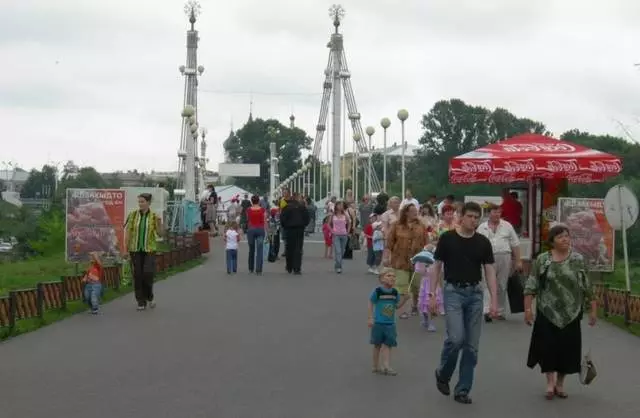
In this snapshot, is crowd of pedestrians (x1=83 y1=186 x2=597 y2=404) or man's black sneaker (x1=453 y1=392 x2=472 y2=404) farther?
crowd of pedestrians (x1=83 y1=186 x2=597 y2=404)

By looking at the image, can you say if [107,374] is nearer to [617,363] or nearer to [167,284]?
[617,363]

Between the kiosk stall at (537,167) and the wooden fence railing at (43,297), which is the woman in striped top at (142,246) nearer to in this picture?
the wooden fence railing at (43,297)

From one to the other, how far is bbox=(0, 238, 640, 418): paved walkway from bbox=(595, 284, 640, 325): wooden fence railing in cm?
41

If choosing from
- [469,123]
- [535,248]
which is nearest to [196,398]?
[535,248]

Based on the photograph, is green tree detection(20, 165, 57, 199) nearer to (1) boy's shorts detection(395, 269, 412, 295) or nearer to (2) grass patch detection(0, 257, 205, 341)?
(2) grass patch detection(0, 257, 205, 341)

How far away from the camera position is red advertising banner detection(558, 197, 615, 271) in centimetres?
2053

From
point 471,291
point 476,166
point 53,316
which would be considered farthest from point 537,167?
point 471,291

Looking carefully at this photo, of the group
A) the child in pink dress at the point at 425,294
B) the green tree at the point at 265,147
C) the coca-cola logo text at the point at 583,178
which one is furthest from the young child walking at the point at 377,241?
the green tree at the point at 265,147

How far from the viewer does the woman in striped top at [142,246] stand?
54.3ft

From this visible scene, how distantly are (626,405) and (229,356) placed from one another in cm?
434

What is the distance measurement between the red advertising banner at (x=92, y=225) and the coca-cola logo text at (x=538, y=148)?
8.54 m

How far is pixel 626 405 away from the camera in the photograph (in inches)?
368

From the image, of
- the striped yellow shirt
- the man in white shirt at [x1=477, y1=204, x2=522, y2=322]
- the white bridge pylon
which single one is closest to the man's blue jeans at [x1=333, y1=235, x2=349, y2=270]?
the striped yellow shirt

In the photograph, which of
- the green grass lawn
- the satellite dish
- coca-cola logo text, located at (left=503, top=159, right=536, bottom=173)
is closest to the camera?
the satellite dish
